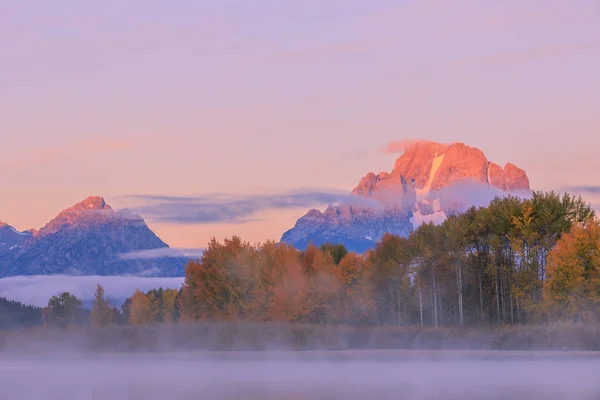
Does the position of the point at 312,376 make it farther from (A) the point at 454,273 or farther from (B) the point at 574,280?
(A) the point at 454,273

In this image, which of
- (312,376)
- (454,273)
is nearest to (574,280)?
(454,273)

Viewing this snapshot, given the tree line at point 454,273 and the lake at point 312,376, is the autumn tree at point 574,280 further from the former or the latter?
the lake at point 312,376

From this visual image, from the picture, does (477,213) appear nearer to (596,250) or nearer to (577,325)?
(596,250)

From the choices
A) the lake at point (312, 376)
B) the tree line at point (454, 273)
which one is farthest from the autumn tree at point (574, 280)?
the lake at point (312, 376)

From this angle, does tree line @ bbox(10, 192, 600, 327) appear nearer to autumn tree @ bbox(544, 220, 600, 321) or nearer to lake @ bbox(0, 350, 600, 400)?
Result: autumn tree @ bbox(544, 220, 600, 321)

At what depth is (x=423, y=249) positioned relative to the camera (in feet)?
331

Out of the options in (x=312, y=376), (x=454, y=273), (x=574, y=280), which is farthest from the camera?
(x=454, y=273)

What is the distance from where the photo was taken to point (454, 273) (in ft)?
369

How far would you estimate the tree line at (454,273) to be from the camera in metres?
81.1

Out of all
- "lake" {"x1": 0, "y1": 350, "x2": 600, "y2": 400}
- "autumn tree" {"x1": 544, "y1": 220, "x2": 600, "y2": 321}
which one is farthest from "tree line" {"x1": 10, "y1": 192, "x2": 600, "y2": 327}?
"lake" {"x1": 0, "y1": 350, "x2": 600, "y2": 400}

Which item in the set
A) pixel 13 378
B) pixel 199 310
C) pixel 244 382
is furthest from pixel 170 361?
pixel 199 310

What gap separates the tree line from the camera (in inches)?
3194

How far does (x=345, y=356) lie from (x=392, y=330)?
51.7 feet

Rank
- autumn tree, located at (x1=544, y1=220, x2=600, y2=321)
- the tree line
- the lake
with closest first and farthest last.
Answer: the lake < autumn tree, located at (x1=544, y1=220, x2=600, y2=321) < the tree line
